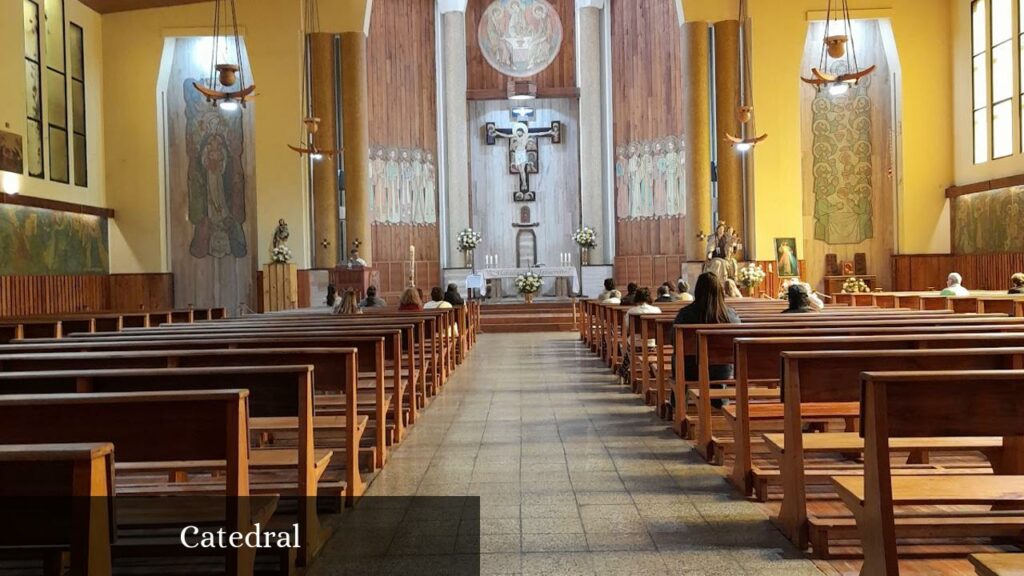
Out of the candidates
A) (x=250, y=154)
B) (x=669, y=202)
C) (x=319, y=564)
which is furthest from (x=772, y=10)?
(x=319, y=564)

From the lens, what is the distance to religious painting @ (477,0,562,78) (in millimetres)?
24000

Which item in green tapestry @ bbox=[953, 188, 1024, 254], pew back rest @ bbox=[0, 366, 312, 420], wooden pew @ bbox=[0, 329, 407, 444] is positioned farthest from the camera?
green tapestry @ bbox=[953, 188, 1024, 254]

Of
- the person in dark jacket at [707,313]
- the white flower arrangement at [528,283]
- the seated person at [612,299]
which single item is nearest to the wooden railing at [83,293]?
the white flower arrangement at [528,283]

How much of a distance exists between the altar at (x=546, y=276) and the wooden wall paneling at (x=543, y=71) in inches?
206

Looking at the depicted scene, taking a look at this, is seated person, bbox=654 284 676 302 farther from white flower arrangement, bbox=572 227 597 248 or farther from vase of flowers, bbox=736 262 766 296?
white flower arrangement, bbox=572 227 597 248

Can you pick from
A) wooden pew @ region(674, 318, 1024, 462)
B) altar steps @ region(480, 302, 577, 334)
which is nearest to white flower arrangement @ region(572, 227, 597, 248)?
altar steps @ region(480, 302, 577, 334)

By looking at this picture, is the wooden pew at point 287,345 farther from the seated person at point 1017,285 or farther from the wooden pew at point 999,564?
the seated person at point 1017,285

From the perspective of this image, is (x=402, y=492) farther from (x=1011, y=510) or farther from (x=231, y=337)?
(x=1011, y=510)

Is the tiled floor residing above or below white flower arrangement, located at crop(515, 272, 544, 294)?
below

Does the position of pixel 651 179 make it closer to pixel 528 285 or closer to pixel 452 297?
pixel 528 285

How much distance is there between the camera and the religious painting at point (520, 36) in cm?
2400

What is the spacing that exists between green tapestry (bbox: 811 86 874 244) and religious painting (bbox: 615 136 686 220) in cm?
293

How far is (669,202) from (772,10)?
4.96m

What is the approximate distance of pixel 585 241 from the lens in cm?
2197
